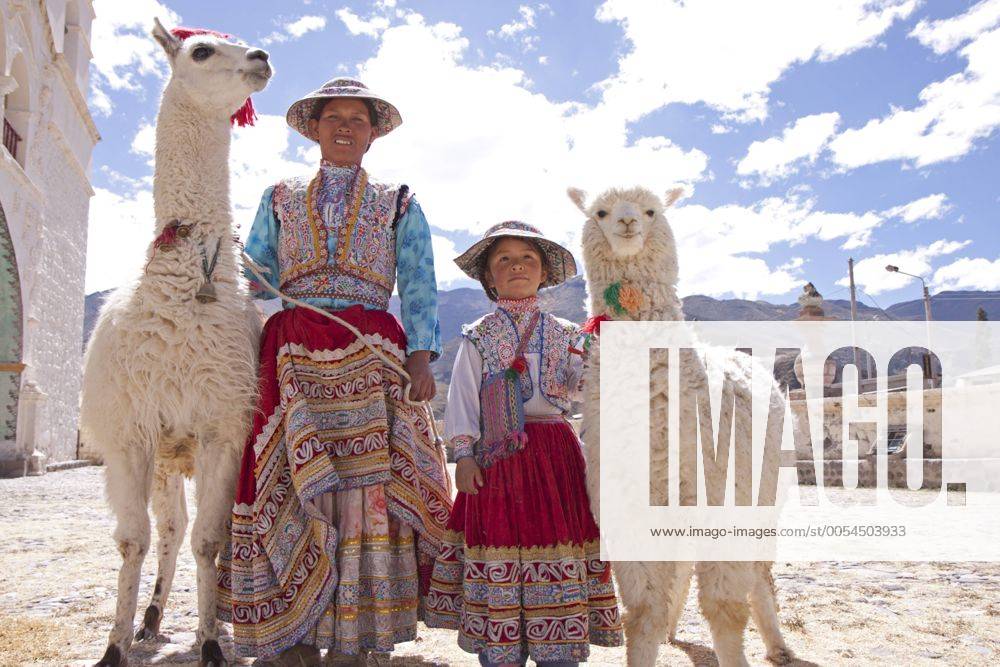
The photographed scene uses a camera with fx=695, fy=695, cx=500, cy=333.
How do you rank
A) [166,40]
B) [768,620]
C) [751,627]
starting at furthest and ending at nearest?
[751,627] → [768,620] → [166,40]

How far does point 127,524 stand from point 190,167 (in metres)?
1.41

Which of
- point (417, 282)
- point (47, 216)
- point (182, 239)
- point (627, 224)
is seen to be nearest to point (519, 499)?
point (417, 282)

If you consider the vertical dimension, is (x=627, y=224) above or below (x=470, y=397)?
above

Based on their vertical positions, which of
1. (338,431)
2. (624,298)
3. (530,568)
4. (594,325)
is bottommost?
(530,568)

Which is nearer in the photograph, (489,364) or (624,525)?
(624,525)

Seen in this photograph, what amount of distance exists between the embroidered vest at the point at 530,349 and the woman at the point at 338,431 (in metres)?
0.24

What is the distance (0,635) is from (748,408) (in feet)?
11.0

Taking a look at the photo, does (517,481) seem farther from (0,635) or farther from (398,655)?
(0,635)

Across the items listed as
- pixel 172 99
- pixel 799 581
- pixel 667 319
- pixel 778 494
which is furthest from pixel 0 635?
pixel 799 581

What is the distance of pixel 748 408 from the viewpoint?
2570mm

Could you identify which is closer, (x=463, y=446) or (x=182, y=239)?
(x=463, y=446)

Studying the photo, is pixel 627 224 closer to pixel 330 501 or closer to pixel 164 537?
pixel 330 501

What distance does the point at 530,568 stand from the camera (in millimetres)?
2381

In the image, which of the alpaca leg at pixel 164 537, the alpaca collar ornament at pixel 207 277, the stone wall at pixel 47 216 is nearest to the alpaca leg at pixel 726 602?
the alpaca collar ornament at pixel 207 277
